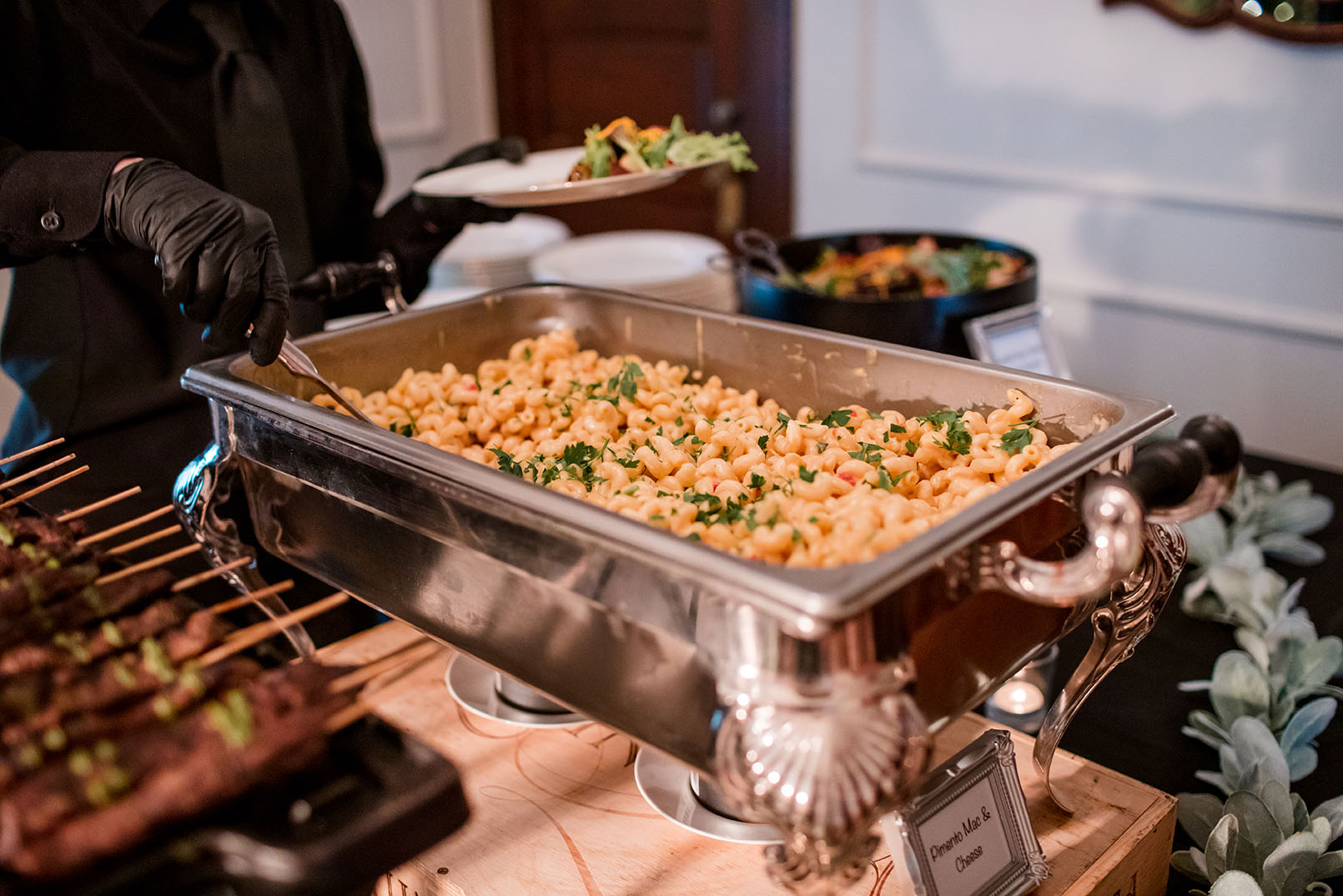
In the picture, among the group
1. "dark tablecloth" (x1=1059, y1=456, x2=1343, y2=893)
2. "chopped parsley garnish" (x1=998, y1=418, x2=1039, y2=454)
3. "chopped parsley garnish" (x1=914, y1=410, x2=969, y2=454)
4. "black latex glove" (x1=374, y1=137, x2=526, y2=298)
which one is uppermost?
"black latex glove" (x1=374, y1=137, x2=526, y2=298)

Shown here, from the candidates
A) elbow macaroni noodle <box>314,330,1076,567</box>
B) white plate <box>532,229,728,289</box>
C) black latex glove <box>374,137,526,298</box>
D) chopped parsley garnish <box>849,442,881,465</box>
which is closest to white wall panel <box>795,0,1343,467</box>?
white plate <box>532,229,728,289</box>

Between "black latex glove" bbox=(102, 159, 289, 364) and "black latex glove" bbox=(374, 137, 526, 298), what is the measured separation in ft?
1.59

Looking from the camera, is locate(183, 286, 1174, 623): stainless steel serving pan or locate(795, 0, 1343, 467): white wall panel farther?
Answer: locate(795, 0, 1343, 467): white wall panel

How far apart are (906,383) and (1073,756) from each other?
45 centimetres

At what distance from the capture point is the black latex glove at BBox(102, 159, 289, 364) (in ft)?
3.54

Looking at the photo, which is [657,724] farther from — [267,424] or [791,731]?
[267,424]

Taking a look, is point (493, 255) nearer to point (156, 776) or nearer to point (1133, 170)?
point (1133, 170)

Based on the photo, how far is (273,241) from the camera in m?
1.14

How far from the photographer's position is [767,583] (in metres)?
0.70

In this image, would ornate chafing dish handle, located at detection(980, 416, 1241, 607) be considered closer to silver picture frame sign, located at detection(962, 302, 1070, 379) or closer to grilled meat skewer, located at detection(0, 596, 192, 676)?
grilled meat skewer, located at detection(0, 596, 192, 676)

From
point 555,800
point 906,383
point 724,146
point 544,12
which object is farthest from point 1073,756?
point 544,12

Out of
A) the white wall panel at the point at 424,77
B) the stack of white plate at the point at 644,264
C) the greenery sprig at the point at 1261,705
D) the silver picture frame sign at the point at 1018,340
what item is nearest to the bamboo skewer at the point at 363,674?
the greenery sprig at the point at 1261,705

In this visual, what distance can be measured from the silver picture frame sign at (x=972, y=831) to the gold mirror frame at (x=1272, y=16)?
5.79 ft

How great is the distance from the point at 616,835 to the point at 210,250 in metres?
0.73
